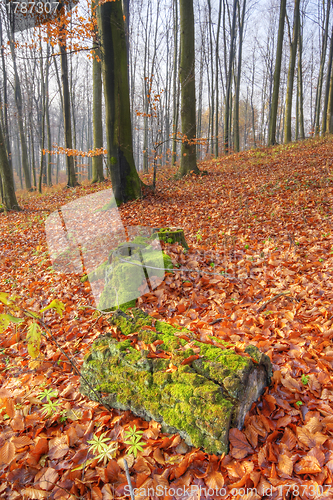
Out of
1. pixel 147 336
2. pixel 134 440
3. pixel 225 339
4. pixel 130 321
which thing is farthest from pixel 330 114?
pixel 134 440

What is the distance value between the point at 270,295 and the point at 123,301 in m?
1.98

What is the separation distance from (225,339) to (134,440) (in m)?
1.25

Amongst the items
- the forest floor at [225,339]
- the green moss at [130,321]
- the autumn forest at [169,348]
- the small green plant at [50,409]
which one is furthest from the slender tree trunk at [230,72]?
the small green plant at [50,409]

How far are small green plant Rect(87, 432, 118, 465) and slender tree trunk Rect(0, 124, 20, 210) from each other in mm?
11758

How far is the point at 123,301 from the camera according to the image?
371 cm

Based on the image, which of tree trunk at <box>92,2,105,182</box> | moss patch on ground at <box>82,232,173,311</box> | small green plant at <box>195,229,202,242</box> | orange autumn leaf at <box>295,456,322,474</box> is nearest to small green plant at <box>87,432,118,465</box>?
orange autumn leaf at <box>295,456,322,474</box>

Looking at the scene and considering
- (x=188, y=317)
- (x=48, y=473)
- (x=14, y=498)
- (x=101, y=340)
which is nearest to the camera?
(x=14, y=498)

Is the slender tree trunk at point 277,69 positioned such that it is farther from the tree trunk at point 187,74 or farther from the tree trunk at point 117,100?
the tree trunk at point 117,100

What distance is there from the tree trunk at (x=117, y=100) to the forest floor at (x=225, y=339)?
232 cm

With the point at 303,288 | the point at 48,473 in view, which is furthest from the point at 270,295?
the point at 48,473

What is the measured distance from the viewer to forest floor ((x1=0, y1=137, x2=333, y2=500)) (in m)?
1.72

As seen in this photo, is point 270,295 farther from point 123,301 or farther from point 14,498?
point 14,498

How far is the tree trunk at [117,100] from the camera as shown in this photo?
7.91 meters

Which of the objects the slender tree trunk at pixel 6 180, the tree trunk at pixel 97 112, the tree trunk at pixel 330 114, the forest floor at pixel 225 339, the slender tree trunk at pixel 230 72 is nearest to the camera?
the forest floor at pixel 225 339
